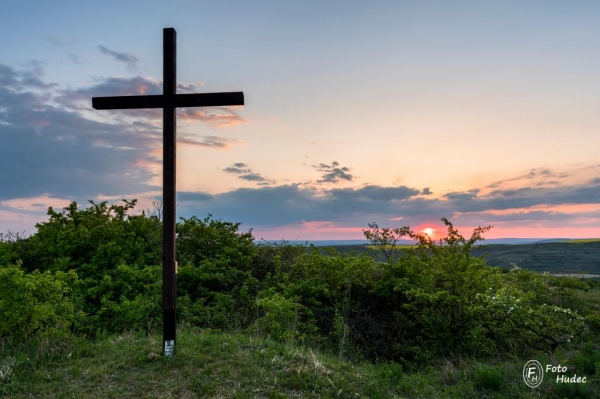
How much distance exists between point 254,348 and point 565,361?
16.9ft

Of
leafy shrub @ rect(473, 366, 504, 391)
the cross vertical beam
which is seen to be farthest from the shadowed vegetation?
the cross vertical beam

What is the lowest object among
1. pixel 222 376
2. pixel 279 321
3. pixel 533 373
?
pixel 533 373

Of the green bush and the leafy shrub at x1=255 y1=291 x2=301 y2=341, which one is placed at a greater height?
the green bush

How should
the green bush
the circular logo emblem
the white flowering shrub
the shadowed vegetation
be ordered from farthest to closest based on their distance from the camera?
1. the white flowering shrub
2. the green bush
3. the circular logo emblem
4. the shadowed vegetation

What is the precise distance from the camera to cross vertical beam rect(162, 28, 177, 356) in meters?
6.59

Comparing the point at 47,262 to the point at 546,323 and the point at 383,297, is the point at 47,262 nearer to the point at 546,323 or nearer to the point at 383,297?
the point at 383,297

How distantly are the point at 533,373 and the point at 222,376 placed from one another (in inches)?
195

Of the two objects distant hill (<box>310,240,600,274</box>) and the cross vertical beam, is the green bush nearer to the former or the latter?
the cross vertical beam

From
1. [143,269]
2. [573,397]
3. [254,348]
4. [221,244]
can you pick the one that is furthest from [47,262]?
[573,397]

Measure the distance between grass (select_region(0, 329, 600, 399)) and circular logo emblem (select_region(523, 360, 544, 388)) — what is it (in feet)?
0.31

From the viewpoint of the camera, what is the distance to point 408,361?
897cm

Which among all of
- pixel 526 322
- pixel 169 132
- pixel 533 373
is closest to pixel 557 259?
pixel 526 322

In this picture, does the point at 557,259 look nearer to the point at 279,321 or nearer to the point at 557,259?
the point at 557,259

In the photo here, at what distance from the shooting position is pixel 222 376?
5.79 meters
